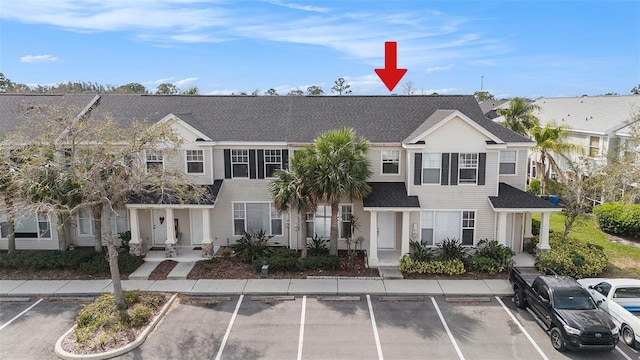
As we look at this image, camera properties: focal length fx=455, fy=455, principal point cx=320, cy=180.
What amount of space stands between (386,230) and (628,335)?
35.6 ft

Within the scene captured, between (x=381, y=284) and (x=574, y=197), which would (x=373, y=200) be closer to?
(x=381, y=284)

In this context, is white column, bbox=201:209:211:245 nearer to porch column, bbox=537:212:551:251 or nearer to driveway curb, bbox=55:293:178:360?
driveway curb, bbox=55:293:178:360

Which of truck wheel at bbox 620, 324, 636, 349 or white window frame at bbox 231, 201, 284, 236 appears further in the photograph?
white window frame at bbox 231, 201, 284, 236

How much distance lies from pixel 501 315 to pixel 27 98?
2692 centimetres

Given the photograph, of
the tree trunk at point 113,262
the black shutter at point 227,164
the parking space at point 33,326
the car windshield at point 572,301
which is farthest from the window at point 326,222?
the parking space at point 33,326

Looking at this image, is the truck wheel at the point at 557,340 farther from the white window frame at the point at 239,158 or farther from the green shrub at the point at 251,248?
the white window frame at the point at 239,158

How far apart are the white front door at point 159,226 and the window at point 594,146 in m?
30.0

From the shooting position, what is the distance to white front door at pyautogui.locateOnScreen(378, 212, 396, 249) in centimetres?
2275

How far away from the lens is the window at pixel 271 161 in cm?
2295

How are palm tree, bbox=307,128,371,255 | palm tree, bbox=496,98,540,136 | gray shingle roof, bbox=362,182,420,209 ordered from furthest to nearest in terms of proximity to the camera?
palm tree, bbox=496,98,540,136, gray shingle roof, bbox=362,182,420,209, palm tree, bbox=307,128,371,255

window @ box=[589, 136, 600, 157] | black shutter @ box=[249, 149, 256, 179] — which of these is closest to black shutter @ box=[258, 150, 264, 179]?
black shutter @ box=[249, 149, 256, 179]

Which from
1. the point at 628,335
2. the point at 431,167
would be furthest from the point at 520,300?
the point at 431,167

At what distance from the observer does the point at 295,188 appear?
20.0m

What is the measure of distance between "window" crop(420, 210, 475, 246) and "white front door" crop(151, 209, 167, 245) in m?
13.2
